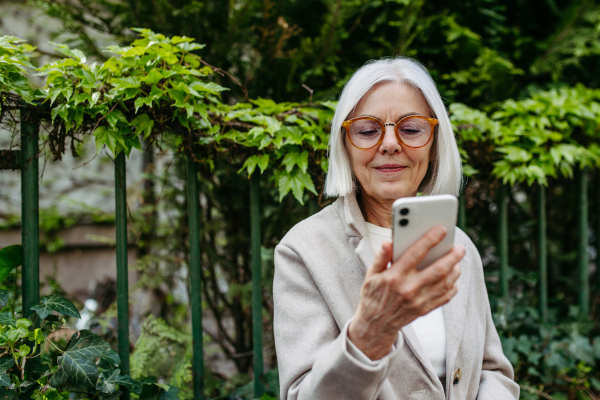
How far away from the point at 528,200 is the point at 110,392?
9.70 feet

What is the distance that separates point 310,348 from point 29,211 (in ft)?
4.18

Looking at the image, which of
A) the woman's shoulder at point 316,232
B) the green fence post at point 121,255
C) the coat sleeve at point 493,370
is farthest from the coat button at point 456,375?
the green fence post at point 121,255

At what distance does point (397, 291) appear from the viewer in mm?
914

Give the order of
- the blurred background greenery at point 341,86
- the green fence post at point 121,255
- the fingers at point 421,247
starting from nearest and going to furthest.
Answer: the fingers at point 421,247, the green fence post at point 121,255, the blurred background greenery at point 341,86

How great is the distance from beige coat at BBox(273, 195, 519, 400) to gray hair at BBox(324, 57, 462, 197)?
0.37 feet

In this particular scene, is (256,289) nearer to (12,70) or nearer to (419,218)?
(419,218)

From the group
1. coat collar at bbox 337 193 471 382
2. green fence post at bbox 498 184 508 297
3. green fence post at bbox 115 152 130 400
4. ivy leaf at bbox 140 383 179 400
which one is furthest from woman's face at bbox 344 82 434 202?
green fence post at bbox 498 184 508 297

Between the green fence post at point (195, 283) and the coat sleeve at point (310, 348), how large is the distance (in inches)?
25.1

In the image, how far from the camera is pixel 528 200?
2.95 metres

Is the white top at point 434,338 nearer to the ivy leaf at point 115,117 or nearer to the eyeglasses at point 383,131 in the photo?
the eyeglasses at point 383,131

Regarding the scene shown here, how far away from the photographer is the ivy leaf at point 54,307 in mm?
1471

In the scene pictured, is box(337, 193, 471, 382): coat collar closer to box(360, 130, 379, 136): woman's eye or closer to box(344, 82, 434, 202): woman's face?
box(344, 82, 434, 202): woman's face

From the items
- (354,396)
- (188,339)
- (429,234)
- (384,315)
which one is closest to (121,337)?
(188,339)

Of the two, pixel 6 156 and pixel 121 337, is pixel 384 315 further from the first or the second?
pixel 6 156
